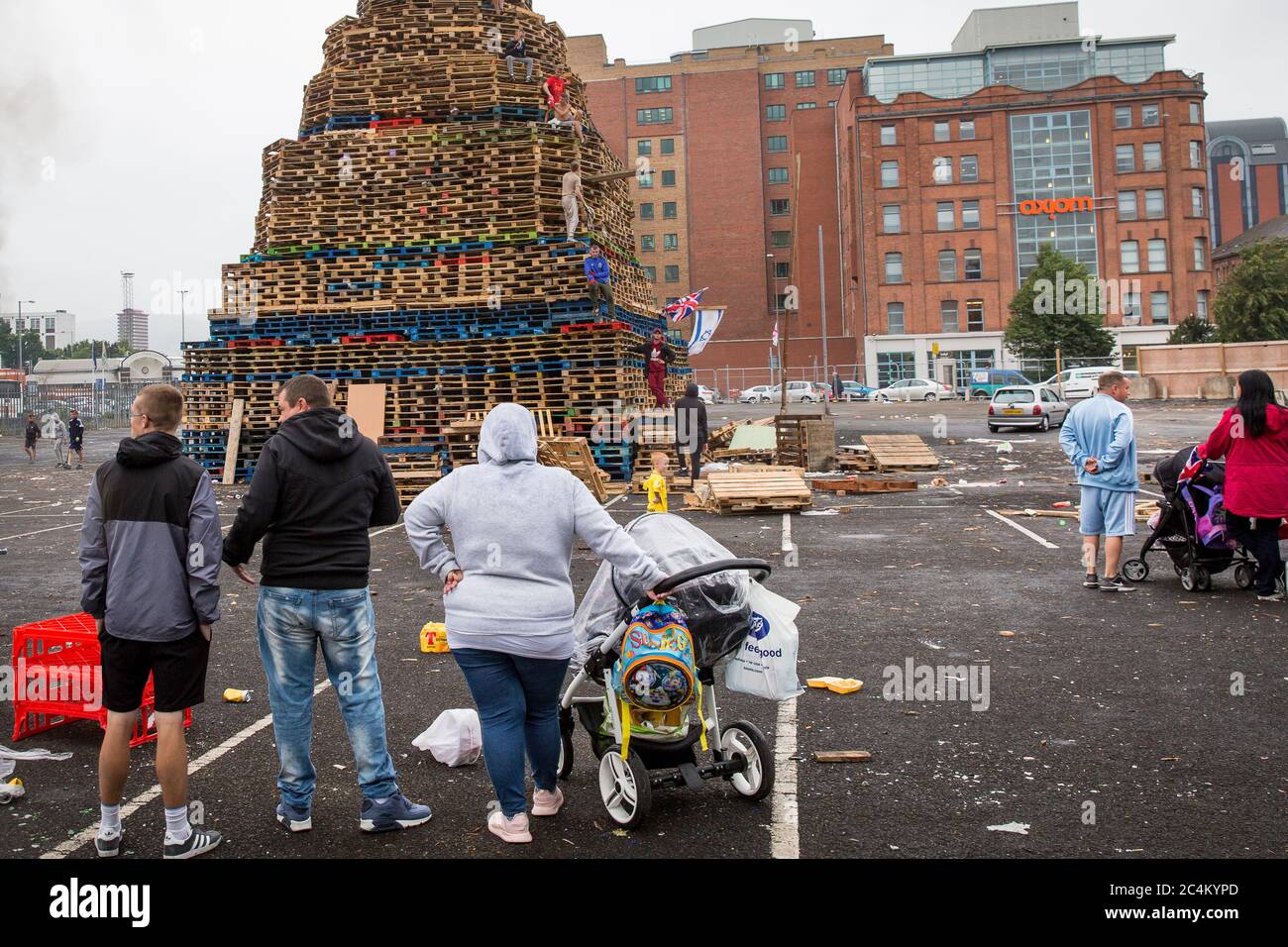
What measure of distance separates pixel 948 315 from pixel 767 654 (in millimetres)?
72147

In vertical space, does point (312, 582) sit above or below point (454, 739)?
above

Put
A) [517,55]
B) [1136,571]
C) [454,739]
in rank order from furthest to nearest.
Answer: [517,55] < [1136,571] < [454,739]

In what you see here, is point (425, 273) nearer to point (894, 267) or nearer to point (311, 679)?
point (311, 679)

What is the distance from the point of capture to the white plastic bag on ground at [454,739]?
592 centimetres

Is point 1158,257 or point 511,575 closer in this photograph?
point 511,575

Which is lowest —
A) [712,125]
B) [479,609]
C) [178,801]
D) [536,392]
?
[178,801]

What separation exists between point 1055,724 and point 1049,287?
60.3 m

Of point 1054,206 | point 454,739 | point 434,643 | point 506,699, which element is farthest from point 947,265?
point 506,699

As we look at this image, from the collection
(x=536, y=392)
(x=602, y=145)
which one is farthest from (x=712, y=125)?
(x=536, y=392)

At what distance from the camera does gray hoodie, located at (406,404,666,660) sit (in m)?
4.68

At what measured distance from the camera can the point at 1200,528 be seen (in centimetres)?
1023

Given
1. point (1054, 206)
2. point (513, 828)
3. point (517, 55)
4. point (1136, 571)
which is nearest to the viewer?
point (513, 828)
